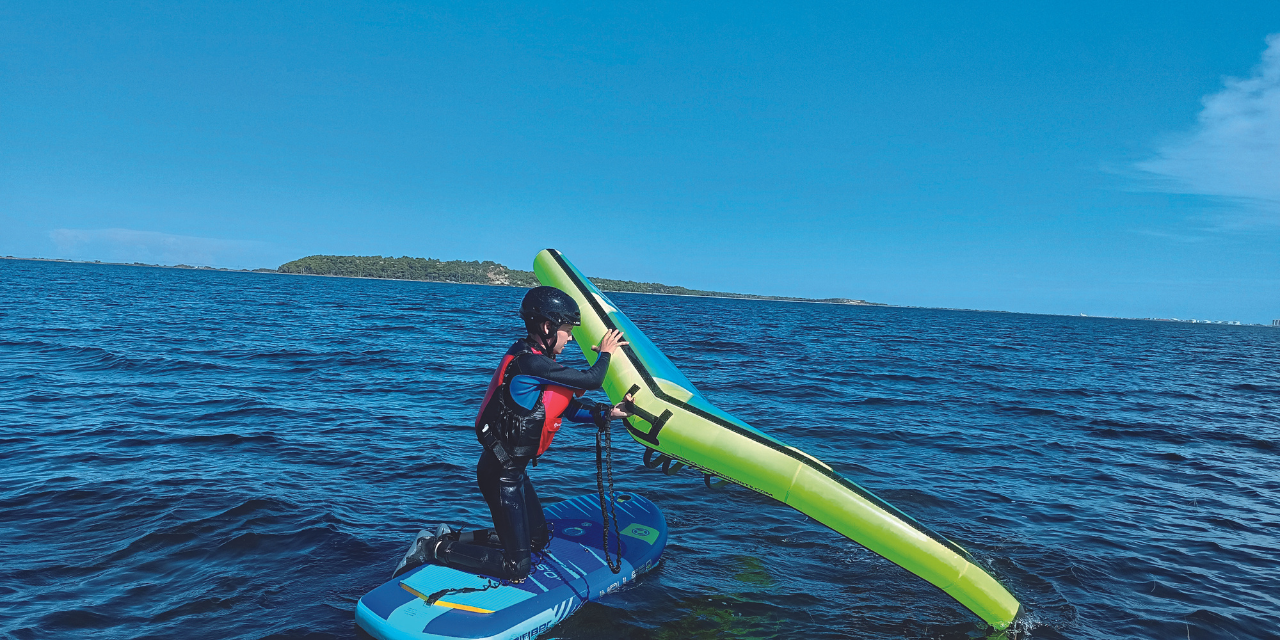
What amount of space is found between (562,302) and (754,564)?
13.4ft

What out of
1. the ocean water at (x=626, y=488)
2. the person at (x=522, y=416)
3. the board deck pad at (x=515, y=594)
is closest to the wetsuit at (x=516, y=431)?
the person at (x=522, y=416)

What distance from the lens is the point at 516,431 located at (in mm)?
5023

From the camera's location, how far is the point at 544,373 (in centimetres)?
473

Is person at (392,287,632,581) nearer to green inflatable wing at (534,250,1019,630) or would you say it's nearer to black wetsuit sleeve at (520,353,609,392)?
black wetsuit sleeve at (520,353,609,392)

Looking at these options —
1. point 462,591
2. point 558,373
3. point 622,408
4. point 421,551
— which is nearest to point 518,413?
point 558,373

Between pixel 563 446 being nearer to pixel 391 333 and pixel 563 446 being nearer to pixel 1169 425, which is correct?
pixel 1169 425

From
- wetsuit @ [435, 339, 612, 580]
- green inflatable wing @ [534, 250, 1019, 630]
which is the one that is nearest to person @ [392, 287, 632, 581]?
wetsuit @ [435, 339, 612, 580]

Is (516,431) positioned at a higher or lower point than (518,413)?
lower

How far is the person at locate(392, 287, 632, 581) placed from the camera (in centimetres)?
488

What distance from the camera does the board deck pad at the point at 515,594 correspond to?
4.85m

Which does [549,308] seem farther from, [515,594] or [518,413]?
[515,594]

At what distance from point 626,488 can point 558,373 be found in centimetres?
541

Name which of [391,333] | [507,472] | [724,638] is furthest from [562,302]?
[391,333]

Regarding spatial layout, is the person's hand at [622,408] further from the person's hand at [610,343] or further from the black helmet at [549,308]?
the black helmet at [549,308]
